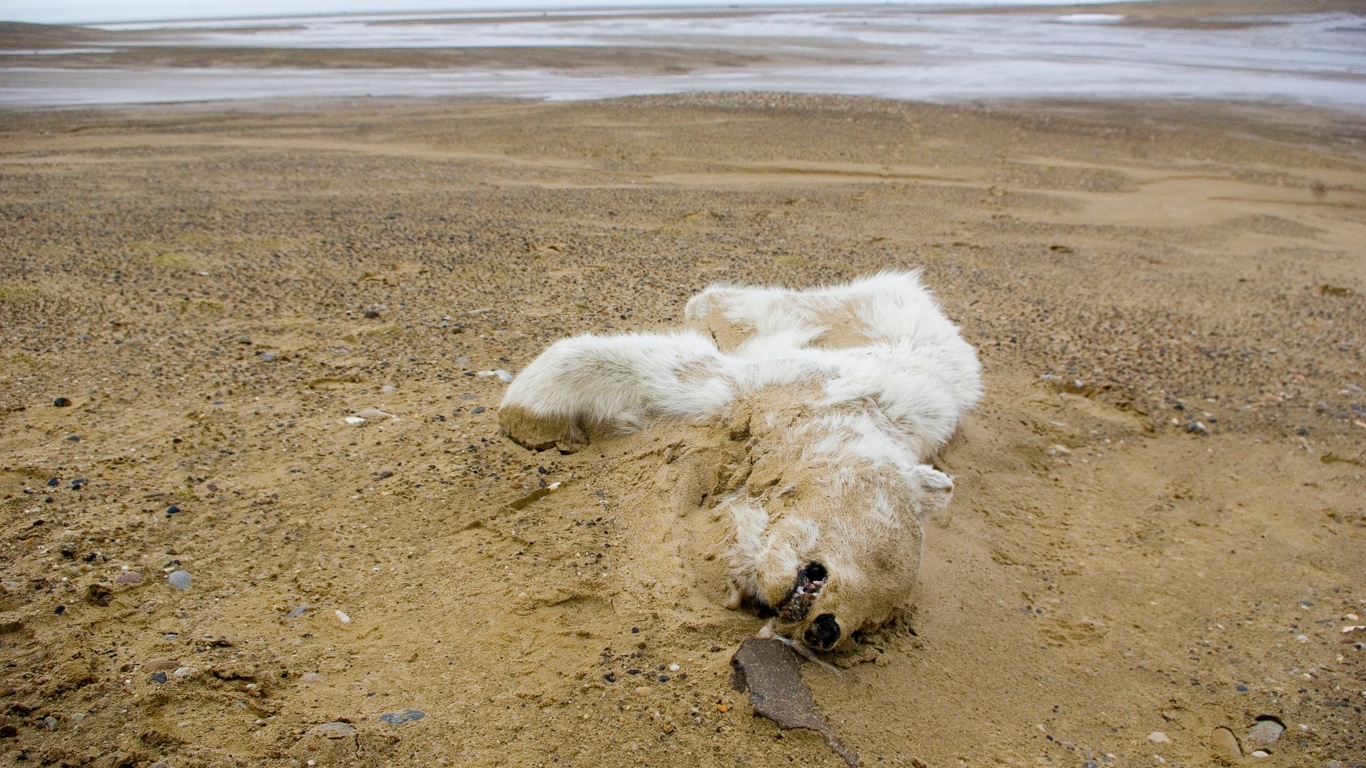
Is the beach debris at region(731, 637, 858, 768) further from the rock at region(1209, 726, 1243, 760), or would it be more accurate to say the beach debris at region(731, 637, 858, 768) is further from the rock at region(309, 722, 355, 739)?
the rock at region(1209, 726, 1243, 760)

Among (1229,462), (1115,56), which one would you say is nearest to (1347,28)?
(1115,56)

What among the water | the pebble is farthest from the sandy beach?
the water

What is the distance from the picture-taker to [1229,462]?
209 inches

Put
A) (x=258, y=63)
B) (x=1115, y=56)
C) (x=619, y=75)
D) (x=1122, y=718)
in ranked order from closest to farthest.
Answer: (x=1122, y=718) < (x=619, y=75) < (x=258, y=63) < (x=1115, y=56)

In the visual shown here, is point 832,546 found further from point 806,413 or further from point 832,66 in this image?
point 832,66

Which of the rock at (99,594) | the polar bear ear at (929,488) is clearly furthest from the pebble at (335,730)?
the polar bear ear at (929,488)

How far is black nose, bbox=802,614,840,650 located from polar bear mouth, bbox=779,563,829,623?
73mm

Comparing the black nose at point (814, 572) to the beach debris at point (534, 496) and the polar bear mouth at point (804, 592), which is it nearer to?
the polar bear mouth at point (804, 592)

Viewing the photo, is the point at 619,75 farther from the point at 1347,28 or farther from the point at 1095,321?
the point at 1347,28

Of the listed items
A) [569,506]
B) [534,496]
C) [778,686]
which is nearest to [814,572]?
[778,686]

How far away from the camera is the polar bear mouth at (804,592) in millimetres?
3117

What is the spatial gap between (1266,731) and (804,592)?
1.69 meters

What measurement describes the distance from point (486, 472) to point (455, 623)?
3.66 feet

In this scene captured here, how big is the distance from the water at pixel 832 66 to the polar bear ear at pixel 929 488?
19.4m
